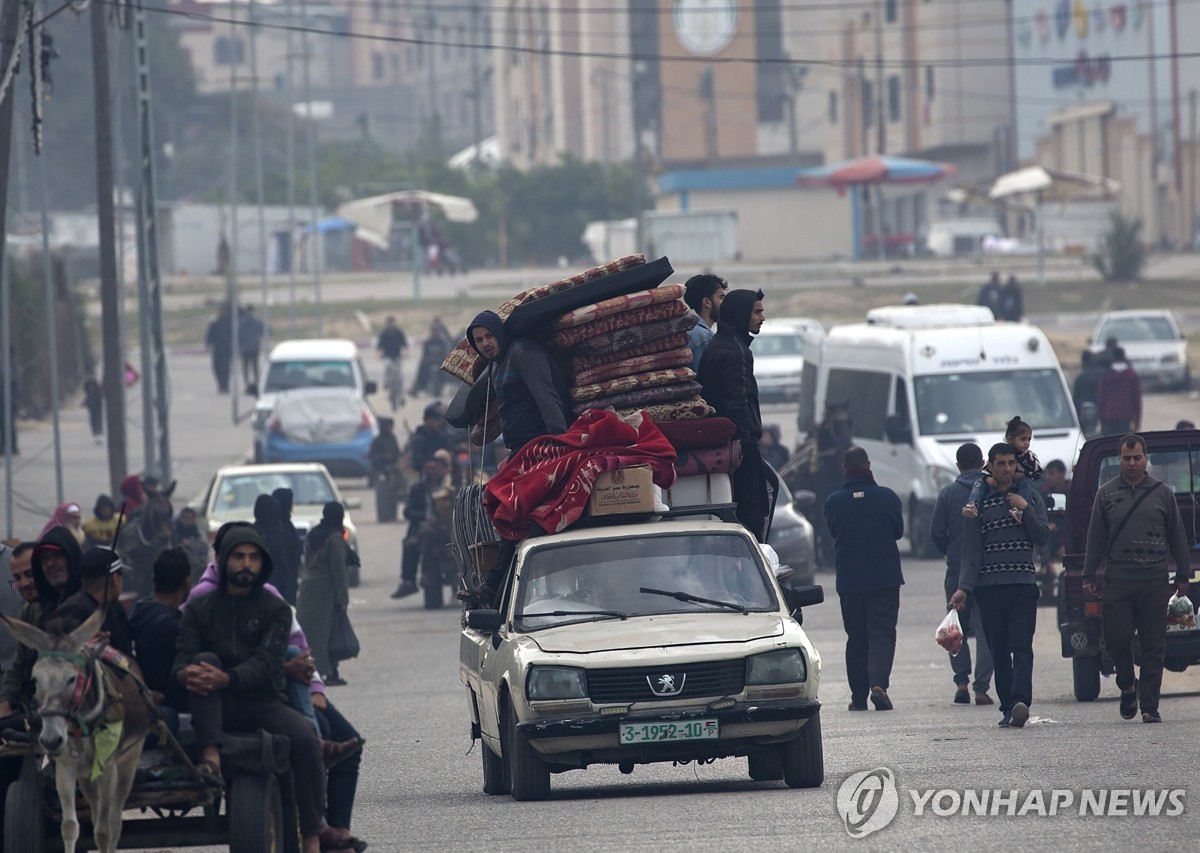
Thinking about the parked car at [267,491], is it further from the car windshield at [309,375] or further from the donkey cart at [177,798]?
the donkey cart at [177,798]

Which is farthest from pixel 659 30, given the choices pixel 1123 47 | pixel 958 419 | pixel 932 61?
pixel 958 419

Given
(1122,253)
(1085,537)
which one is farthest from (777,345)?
(1085,537)

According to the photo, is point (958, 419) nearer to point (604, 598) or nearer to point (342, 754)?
point (604, 598)

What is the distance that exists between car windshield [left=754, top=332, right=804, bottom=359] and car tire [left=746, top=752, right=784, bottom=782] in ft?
103

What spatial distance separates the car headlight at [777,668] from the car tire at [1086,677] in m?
4.27

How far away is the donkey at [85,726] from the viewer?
7.37 metres

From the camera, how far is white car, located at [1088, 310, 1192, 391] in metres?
41.0

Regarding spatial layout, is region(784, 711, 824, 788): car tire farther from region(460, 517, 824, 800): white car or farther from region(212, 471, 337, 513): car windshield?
region(212, 471, 337, 513): car windshield

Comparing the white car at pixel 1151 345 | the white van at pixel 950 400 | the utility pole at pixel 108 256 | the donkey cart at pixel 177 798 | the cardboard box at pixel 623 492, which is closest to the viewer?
the donkey cart at pixel 177 798

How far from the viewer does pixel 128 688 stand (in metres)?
7.61

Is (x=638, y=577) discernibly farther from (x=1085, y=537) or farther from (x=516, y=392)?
(x=1085, y=537)

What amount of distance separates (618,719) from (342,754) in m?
1.87

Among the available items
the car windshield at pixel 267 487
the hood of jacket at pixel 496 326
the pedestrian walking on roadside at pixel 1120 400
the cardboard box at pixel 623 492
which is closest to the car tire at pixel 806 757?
the cardboard box at pixel 623 492

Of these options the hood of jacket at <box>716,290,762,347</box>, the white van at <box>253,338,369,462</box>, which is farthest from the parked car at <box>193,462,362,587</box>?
the hood of jacket at <box>716,290,762,347</box>
